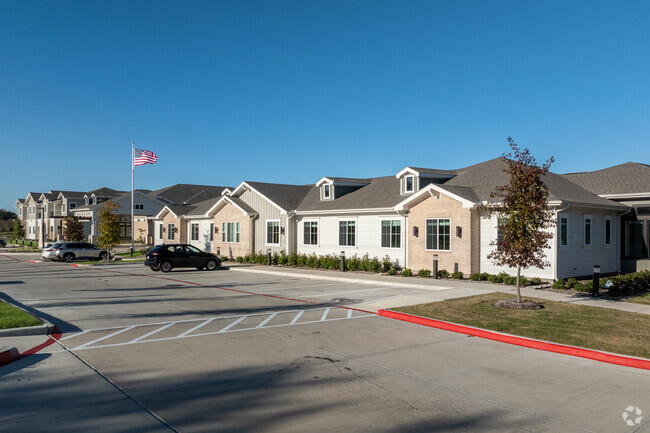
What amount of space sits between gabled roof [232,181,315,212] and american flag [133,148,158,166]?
670 cm

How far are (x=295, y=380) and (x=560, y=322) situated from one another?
7.38 metres

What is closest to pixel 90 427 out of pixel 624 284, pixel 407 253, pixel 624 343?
pixel 624 343

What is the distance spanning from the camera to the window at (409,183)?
86.0ft

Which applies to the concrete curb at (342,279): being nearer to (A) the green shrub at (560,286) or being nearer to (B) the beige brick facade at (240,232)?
(A) the green shrub at (560,286)

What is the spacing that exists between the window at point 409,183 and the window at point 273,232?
925 centimetres

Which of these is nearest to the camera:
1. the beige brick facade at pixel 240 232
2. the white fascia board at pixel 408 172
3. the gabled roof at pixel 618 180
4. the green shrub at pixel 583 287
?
the green shrub at pixel 583 287

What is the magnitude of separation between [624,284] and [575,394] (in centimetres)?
1177

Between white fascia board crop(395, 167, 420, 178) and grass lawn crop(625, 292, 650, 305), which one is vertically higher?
white fascia board crop(395, 167, 420, 178)

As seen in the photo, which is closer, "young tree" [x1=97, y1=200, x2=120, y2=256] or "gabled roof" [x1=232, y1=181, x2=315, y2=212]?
"gabled roof" [x1=232, y1=181, x2=315, y2=212]

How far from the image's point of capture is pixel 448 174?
27094 millimetres

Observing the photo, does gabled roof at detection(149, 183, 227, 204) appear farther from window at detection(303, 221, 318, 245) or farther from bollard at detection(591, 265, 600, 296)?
bollard at detection(591, 265, 600, 296)

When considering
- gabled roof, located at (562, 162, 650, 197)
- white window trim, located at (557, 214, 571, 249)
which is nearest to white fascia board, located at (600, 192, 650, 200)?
gabled roof, located at (562, 162, 650, 197)

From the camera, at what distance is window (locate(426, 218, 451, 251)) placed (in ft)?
72.7

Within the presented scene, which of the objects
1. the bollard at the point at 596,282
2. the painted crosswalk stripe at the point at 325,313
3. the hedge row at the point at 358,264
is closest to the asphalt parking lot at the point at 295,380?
the painted crosswalk stripe at the point at 325,313
